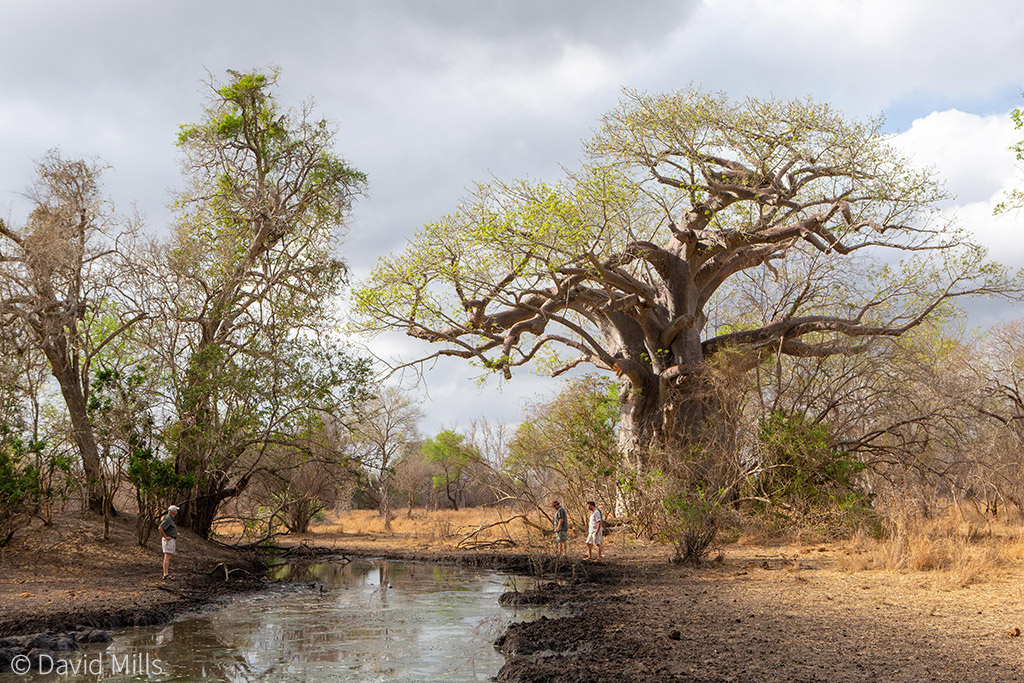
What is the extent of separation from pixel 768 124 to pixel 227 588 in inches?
560

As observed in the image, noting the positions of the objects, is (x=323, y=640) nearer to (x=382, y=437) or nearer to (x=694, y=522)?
(x=694, y=522)

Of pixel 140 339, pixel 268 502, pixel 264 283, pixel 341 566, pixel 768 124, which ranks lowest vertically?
pixel 341 566

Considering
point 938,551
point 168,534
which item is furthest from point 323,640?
point 938,551

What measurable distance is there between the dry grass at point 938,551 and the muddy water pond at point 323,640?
5.16 m

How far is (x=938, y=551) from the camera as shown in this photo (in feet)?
37.2

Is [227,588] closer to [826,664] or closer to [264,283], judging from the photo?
[264,283]

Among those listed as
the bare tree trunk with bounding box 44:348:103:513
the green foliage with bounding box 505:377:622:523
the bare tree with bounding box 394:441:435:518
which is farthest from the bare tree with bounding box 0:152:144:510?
the bare tree with bounding box 394:441:435:518

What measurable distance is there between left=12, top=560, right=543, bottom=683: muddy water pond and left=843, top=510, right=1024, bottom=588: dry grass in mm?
5163

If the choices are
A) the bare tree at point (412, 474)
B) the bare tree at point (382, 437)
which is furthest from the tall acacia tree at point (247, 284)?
the bare tree at point (412, 474)

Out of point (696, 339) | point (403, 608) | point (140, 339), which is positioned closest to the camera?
point (403, 608)

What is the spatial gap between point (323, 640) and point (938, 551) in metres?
8.40

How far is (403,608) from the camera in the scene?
11.1 m

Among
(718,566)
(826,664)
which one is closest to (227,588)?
(718,566)

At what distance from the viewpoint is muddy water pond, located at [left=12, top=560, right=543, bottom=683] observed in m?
7.33
